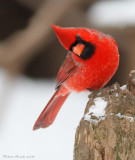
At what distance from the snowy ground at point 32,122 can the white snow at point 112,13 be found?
0.59m

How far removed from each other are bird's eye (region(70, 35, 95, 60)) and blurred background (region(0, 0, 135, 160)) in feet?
2.64

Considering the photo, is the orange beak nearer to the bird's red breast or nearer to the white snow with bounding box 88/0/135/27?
the bird's red breast

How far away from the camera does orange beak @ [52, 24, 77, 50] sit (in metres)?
1.23

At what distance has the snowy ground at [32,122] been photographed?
1896 millimetres

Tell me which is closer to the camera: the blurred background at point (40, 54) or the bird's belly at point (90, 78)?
the bird's belly at point (90, 78)

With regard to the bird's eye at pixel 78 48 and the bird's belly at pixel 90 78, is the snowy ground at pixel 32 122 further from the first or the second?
the bird's eye at pixel 78 48

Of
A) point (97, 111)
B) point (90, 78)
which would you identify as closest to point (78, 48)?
point (90, 78)

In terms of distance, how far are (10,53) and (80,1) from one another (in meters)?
0.68

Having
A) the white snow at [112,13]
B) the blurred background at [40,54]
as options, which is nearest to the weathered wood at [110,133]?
the blurred background at [40,54]

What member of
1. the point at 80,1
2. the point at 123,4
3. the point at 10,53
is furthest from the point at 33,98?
the point at 123,4

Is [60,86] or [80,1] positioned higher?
[80,1]

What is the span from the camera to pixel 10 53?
2486 mm

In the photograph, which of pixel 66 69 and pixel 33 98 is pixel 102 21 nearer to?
pixel 33 98

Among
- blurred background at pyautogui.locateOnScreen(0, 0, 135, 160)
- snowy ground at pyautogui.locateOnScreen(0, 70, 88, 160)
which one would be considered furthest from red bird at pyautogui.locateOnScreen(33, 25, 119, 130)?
blurred background at pyautogui.locateOnScreen(0, 0, 135, 160)
